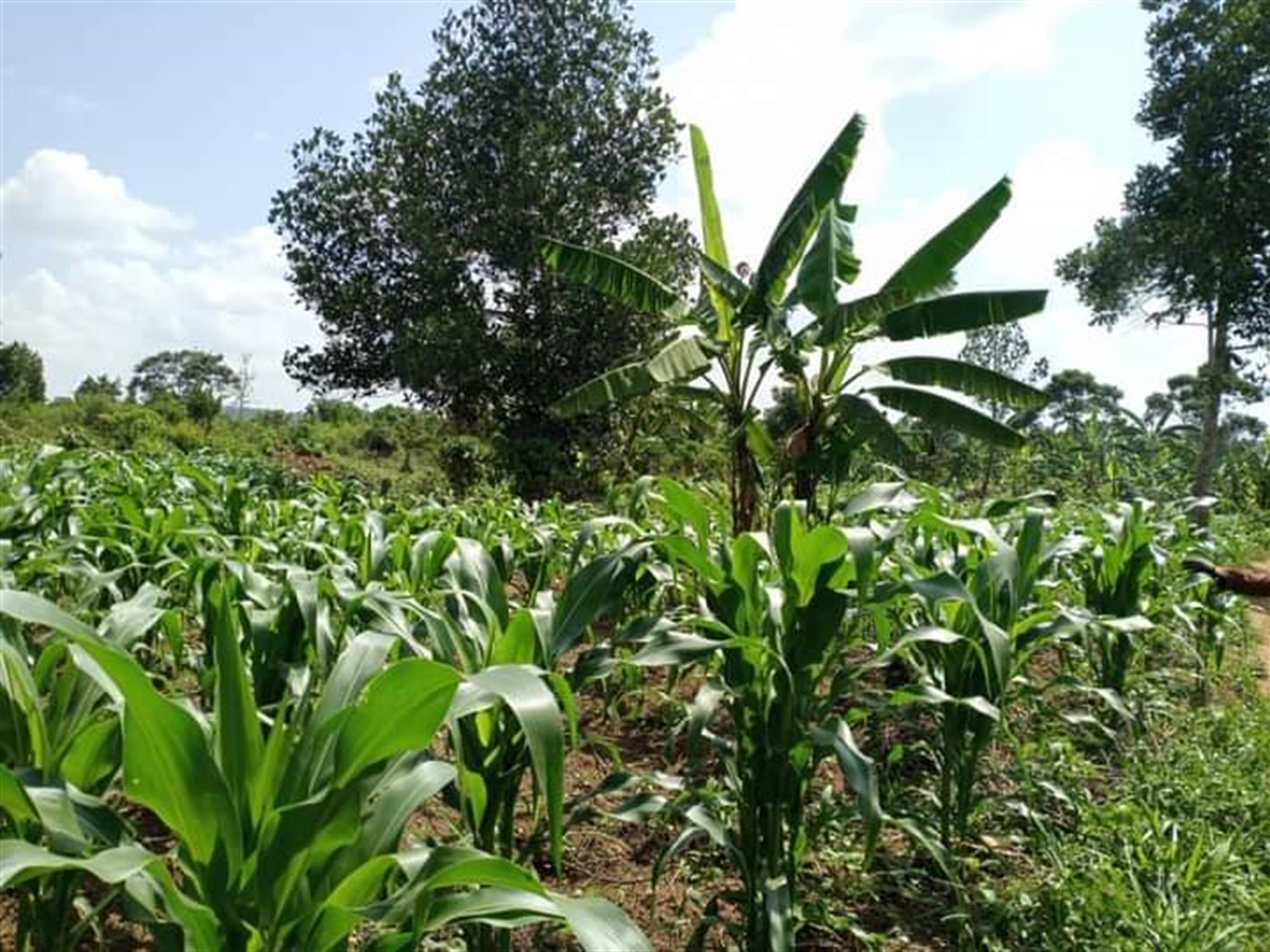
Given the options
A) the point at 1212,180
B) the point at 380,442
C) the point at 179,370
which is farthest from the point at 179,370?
the point at 1212,180

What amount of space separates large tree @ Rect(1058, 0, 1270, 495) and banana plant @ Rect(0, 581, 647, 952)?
18192 mm

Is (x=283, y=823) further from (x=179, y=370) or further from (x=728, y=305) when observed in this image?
(x=179, y=370)

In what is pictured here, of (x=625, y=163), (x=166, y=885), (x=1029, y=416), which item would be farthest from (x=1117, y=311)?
(x=166, y=885)

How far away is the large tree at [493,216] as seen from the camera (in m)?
13.6

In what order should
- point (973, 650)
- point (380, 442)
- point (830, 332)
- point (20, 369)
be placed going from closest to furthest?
point (973, 650) → point (830, 332) → point (380, 442) → point (20, 369)

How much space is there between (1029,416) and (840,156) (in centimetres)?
2217

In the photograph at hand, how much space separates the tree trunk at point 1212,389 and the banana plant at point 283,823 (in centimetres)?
1817

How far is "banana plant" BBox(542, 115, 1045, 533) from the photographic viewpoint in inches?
236

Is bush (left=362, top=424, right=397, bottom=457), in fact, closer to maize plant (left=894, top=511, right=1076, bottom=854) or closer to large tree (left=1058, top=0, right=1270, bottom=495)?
large tree (left=1058, top=0, right=1270, bottom=495)

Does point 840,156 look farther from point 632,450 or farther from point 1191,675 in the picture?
point 632,450

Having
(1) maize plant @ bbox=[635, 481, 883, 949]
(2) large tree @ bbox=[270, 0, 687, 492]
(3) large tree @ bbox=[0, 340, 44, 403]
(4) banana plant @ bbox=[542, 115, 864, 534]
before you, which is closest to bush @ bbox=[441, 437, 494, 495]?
(2) large tree @ bbox=[270, 0, 687, 492]

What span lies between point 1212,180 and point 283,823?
19087 mm

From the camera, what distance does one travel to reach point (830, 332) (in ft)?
19.6

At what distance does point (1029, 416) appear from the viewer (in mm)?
26609
